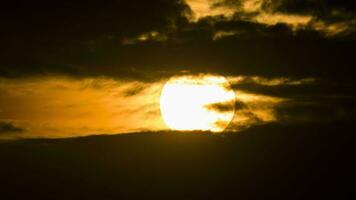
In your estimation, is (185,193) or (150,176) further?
(150,176)

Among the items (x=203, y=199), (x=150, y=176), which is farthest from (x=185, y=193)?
(x=150, y=176)

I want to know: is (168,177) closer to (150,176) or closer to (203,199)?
(150,176)

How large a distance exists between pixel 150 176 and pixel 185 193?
21.7 ft

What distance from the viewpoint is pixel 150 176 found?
61500mm

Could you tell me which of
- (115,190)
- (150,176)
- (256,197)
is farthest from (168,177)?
(256,197)

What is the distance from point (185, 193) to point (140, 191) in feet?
17.7

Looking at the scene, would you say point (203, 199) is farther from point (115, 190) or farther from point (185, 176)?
point (115, 190)

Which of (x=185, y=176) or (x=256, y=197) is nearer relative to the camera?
(x=256, y=197)

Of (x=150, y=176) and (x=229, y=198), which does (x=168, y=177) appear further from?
(x=229, y=198)

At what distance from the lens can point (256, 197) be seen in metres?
55.9

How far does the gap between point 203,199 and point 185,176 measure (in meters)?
4.47

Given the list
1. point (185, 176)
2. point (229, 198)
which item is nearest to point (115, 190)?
point (185, 176)

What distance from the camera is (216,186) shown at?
58.8 meters

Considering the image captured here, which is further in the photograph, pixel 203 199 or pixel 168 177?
pixel 168 177
